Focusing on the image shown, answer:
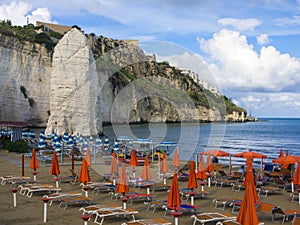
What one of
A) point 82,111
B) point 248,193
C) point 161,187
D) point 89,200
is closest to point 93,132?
point 82,111

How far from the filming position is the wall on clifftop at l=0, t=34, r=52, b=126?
53719mm

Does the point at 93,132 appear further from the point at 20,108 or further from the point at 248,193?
the point at 248,193

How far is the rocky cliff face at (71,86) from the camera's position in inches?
1674

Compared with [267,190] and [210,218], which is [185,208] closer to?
[210,218]

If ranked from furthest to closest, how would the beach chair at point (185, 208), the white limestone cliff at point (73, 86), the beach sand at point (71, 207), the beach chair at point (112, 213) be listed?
the white limestone cliff at point (73, 86)
the beach chair at point (185, 208)
the beach sand at point (71, 207)
the beach chair at point (112, 213)

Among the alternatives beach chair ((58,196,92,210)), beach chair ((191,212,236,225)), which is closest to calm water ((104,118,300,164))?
beach chair ((58,196,92,210))

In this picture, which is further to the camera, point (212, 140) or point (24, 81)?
point (212, 140)

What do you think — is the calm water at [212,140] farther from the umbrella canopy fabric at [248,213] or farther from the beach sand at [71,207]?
the umbrella canopy fabric at [248,213]

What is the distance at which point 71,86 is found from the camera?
1838 inches

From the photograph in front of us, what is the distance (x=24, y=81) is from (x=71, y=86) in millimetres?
14984

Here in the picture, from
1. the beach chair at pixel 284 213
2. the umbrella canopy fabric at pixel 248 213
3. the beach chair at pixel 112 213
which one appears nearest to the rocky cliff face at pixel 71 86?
the beach chair at pixel 112 213

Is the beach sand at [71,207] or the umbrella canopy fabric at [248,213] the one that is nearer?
the umbrella canopy fabric at [248,213]

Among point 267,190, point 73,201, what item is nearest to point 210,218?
point 73,201

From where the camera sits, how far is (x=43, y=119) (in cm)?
6112
